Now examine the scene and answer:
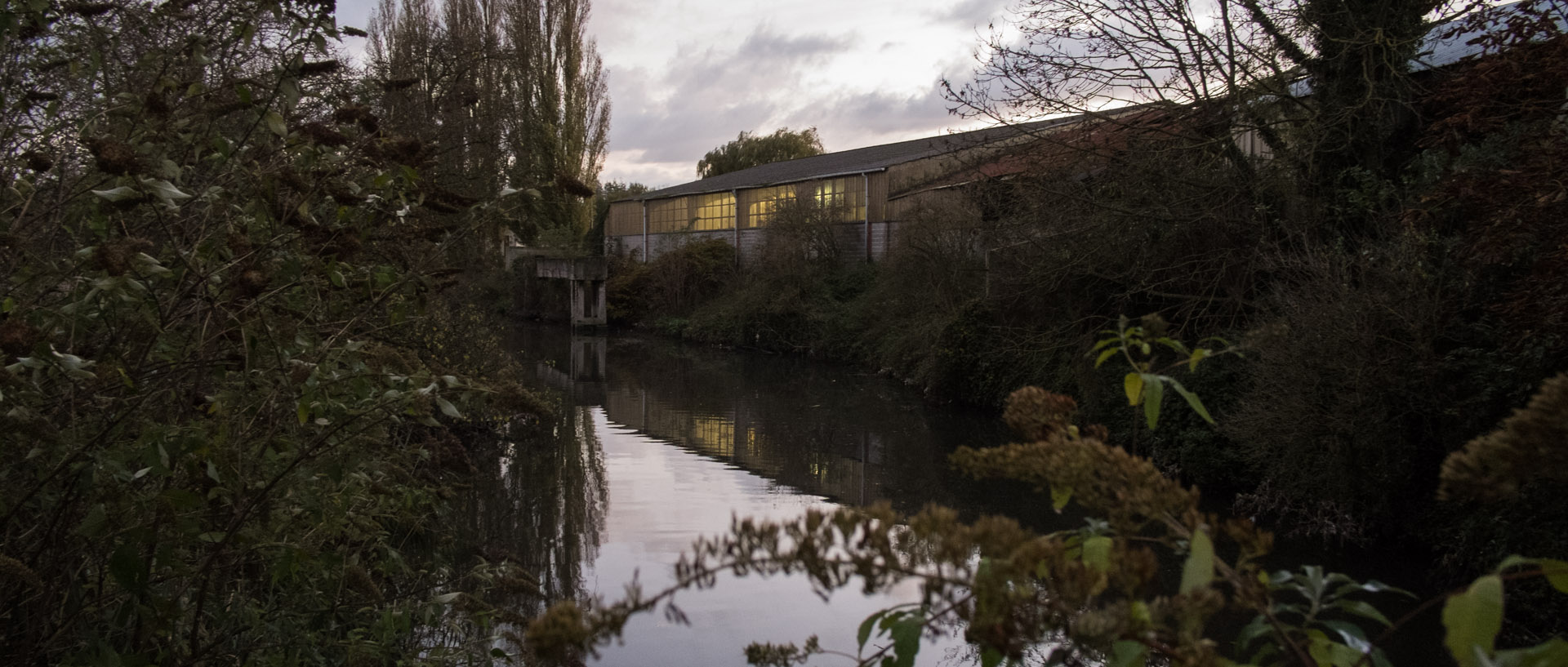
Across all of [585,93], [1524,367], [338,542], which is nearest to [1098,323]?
[1524,367]

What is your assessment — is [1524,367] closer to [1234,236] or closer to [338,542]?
[1234,236]

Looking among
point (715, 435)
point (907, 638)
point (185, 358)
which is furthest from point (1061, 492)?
point (715, 435)

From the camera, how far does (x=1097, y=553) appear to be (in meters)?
1.19

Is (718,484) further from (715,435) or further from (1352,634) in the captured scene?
(1352,634)

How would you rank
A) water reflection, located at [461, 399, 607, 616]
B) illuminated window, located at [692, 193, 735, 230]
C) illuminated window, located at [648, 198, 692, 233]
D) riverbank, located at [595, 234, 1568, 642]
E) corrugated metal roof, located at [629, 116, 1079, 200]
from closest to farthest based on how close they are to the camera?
riverbank, located at [595, 234, 1568, 642], water reflection, located at [461, 399, 607, 616], corrugated metal roof, located at [629, 116, 1079, 200], illuminated window, located at [692, 193, 735, 230], illuminated window, located at [648, 198, 692, 233]

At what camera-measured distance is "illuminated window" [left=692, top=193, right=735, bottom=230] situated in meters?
35.0

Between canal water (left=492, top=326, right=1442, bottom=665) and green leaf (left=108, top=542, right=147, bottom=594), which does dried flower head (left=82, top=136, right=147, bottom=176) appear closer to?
green leaf (left=108, top=542, right=147, bottom=594)

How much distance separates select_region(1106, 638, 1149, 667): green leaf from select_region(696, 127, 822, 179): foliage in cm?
5151

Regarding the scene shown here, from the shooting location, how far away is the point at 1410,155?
1088 centimetres

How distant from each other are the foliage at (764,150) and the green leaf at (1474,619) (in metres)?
51.7

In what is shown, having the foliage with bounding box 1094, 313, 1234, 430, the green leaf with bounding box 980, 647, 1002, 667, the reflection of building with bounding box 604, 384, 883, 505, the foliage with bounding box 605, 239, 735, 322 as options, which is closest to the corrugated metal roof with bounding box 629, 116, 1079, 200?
the foliage with bounding box 605, 239, 735, 322

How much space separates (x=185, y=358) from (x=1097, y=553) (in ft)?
8.57

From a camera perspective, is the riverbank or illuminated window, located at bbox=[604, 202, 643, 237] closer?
the riverbank

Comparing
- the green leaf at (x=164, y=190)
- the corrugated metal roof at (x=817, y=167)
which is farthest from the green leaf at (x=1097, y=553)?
the corrugated metal roof at (x=817, y=167)
